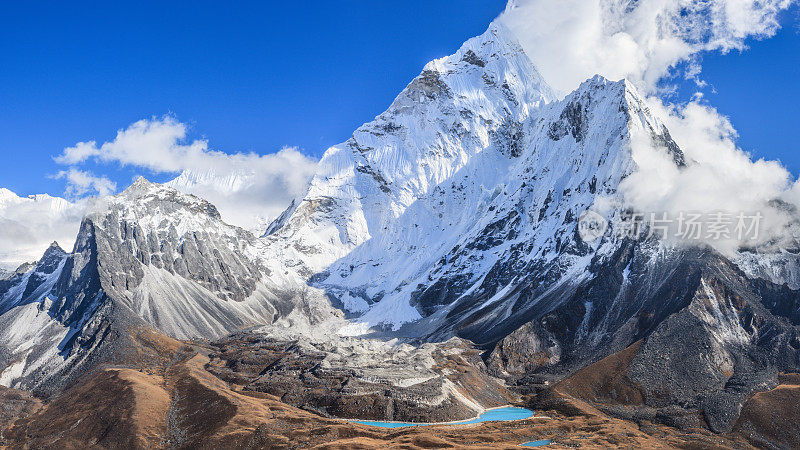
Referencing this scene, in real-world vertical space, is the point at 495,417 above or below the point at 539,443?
above

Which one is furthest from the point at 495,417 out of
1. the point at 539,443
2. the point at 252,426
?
the point at 252,426

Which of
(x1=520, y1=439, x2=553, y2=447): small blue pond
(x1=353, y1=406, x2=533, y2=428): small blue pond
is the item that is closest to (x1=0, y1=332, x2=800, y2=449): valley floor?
(x1=520, y1=439, x2=553, y2=447): small blue pond

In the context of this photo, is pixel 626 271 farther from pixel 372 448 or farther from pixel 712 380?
pixel 372 448

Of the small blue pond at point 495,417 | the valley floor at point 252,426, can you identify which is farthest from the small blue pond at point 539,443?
the small blue pond at point 495,417

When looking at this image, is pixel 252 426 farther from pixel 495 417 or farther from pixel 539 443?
pixel 495 417

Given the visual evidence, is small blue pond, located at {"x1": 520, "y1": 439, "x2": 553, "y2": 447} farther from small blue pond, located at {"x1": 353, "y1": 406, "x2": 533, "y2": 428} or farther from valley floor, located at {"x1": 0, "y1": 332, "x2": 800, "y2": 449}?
small blue pond, located at {"x1": 353, "y1": 406, "x2": 533, "y2": 428}

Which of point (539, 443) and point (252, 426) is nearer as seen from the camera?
point (539, 443)

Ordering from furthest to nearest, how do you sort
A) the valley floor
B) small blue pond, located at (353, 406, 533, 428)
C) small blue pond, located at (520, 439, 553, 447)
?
small blue pond, located at (353, 406, 533, 428) → small blue pond, located at (520, 439, 553, 447) → the valley floor

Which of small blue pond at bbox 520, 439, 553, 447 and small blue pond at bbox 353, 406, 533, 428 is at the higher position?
small blue pond at bbox 353, 406, 533, 428

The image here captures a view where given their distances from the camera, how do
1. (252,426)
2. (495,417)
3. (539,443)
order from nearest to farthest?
(539,443) → (252,426) → (495,417)

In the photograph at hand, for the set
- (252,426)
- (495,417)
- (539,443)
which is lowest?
(539,443)

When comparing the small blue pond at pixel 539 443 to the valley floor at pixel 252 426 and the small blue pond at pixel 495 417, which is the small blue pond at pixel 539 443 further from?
the small blue pond at pixel 495 417

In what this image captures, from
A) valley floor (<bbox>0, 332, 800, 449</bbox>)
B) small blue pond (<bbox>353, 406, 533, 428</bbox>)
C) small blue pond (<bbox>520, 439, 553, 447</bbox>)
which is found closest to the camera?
valley floor (<bbox>0, 332, 800, 449</bbox>)
